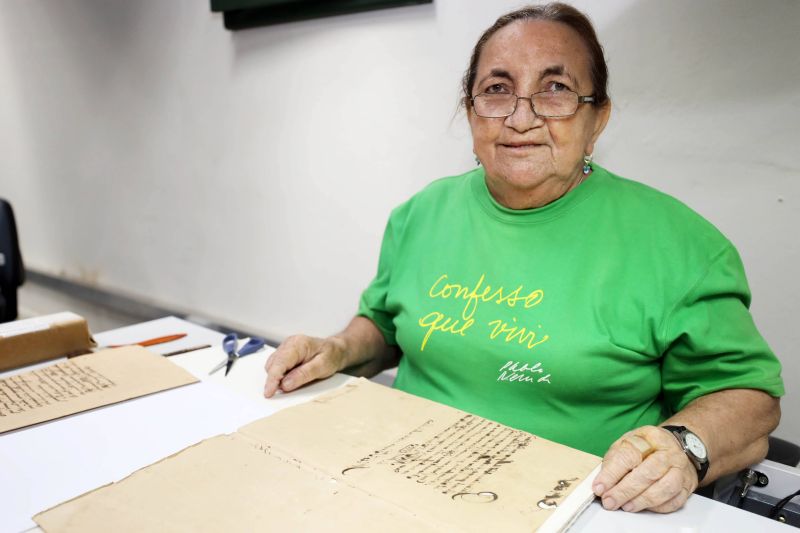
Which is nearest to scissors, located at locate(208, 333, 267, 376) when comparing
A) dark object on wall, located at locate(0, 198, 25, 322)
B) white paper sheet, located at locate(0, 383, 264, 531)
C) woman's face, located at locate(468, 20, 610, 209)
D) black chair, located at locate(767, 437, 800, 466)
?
white paper sheet, located at locate(0, 383, 264, 531)

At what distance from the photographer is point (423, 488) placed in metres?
0.58

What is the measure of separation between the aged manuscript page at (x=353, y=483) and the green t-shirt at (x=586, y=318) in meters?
0.21

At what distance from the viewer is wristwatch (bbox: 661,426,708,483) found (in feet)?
2.12

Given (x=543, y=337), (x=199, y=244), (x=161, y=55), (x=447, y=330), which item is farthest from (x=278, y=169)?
(x=543, y=337)

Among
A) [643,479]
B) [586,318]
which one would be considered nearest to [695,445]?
[643,479]

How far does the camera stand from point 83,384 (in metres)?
0.88

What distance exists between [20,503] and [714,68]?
129cm

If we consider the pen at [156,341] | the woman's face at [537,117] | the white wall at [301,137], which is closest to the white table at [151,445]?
the pen at [156,341]

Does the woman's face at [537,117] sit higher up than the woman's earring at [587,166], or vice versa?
the woman's face at [537,117]

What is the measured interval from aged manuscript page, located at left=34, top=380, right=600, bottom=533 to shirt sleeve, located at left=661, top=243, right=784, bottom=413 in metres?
0.29

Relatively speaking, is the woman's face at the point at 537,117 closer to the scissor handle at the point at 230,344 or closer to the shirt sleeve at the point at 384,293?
the shirt sleeve at the point at 384,293

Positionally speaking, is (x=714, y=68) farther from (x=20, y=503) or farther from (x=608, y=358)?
(x=20, y=503)

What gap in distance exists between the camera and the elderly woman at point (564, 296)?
0.81m

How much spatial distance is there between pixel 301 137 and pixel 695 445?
4.86ft
